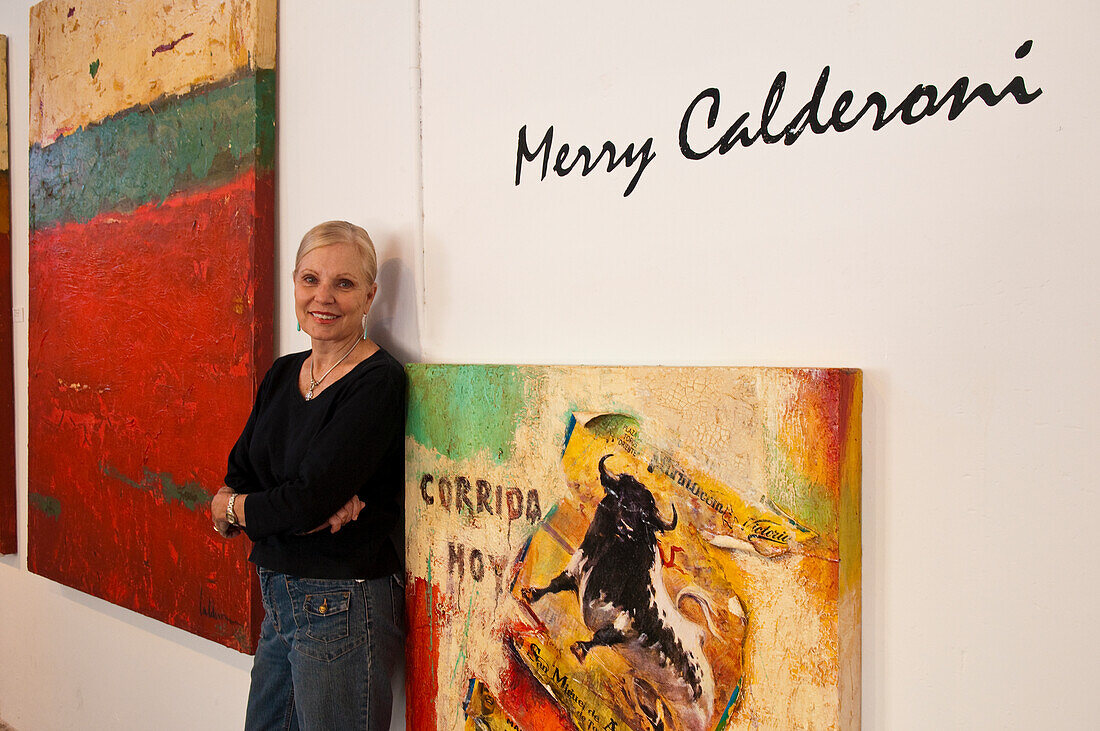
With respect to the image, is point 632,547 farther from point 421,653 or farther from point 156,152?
point 156,152

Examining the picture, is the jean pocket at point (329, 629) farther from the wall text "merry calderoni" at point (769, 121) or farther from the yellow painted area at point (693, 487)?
the wall text "merry calderoni" at point (769, 121)

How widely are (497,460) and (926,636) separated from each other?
2.37 feet

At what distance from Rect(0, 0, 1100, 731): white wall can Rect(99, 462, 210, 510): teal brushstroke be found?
831 mm

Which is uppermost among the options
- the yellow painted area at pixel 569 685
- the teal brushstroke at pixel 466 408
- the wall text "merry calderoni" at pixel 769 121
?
the wall text "merry calderoni" at pixel 769 121

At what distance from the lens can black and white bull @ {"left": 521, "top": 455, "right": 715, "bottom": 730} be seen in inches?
46.9

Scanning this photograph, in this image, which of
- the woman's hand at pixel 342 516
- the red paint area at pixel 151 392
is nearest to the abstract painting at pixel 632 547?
the woman's hand at pixel 342 516

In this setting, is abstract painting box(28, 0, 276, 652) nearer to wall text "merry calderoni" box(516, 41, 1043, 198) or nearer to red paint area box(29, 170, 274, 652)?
red paint area box(29, 170, 274, 652)

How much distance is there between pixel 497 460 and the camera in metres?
1.42

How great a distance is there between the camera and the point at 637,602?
125 centimetres


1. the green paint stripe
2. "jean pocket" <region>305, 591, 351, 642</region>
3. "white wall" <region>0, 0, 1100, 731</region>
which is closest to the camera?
"white wall" <region>0, 0, 1100, 731</region>

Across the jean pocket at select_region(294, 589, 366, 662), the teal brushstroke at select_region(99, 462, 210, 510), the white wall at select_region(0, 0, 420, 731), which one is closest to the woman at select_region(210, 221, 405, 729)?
the jean pocket at select_region(294, 589, 366, 662)

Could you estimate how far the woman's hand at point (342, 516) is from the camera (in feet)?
4.87

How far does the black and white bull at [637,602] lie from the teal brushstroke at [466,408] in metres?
0.21

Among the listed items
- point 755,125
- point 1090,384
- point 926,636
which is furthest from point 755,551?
point 755,125
